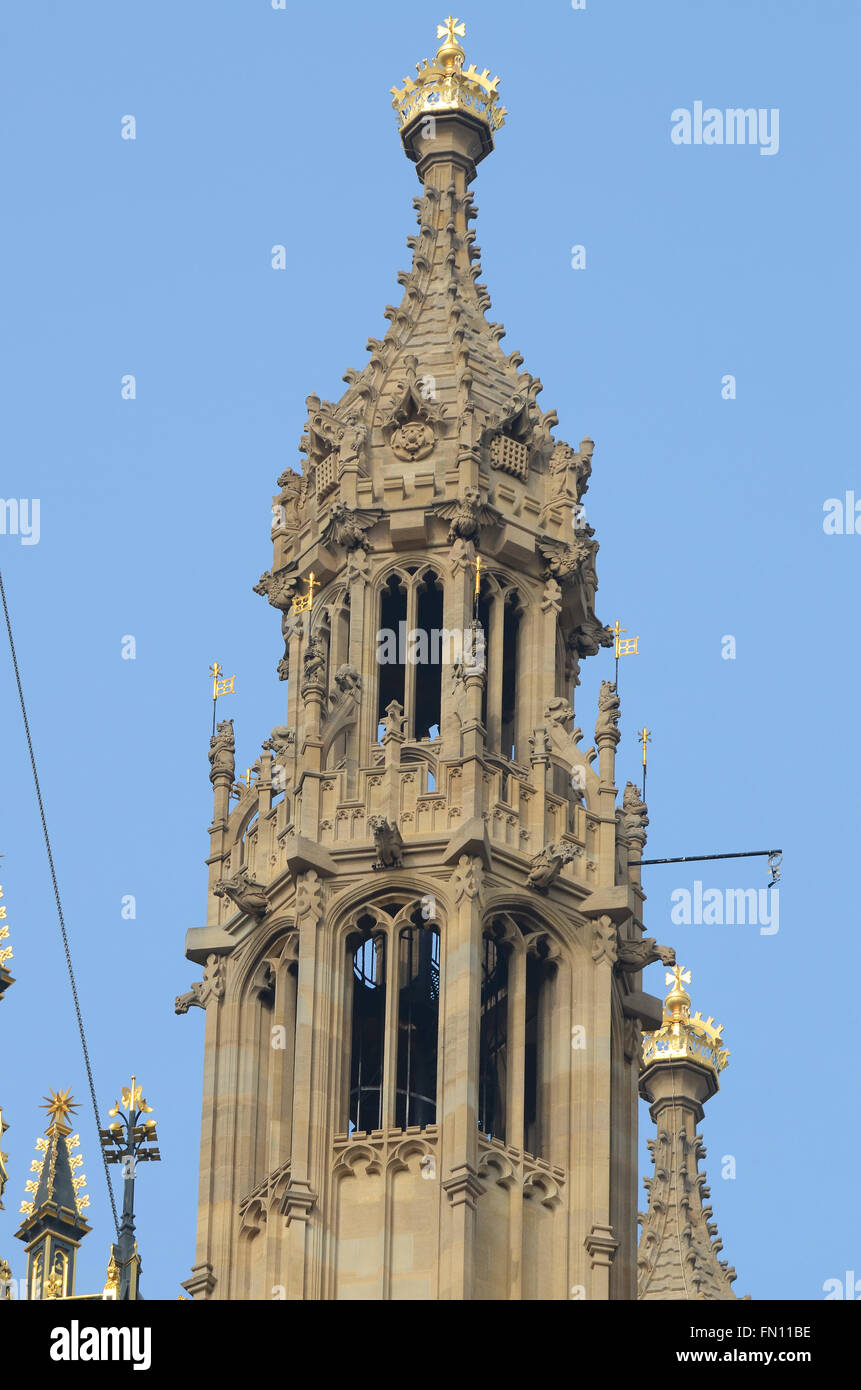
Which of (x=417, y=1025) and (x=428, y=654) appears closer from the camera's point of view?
(x=417, y=1025)

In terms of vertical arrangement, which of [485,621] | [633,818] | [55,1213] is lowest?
[55,1213]

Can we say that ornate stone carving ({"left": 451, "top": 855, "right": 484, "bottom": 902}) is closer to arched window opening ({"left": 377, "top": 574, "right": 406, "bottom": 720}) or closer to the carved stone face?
arched window opening ({"left": 377, "top": 574, "right": 406, "bottom": 720})

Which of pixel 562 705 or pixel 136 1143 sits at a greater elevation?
pixel 562 705

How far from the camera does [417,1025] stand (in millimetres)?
70125

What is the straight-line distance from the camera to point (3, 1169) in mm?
53688

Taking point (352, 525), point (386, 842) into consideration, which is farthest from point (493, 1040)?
point (352, 525)

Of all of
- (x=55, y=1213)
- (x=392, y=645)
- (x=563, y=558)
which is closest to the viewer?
(x=55, y=1213)

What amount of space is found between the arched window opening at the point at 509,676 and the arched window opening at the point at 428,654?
1.04m

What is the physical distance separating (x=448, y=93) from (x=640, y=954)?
18.2m

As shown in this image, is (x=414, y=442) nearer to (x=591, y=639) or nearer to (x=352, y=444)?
(x=352, y=444)

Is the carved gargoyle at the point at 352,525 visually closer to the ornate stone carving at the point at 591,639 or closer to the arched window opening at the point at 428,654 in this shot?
the arched window opening at the point at 428,654

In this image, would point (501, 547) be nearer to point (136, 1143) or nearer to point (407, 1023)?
point (407, 1023)
